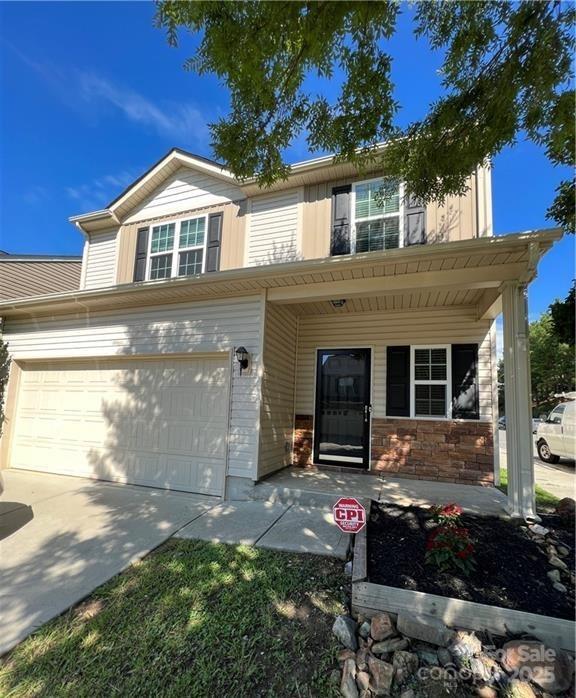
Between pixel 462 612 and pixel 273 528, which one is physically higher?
pixel 462 612

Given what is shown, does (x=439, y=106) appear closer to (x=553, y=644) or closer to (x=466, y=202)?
(x=466, y=202)

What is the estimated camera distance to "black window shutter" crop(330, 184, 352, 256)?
20.2 feet

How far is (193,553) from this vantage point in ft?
10.8

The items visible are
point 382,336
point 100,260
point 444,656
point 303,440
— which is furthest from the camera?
point 100,260

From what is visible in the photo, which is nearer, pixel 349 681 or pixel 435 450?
pixel 349 681

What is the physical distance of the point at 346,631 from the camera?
2.21m

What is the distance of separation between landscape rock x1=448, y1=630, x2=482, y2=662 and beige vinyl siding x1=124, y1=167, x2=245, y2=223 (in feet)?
23.2

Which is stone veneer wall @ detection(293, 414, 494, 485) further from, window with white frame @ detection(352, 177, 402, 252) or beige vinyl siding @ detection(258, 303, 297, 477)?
window with white frame @ detection(352, 177, 402, 252)

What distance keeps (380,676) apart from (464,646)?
21.8 inches

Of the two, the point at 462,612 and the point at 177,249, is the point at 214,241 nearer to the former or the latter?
the point at 177,249

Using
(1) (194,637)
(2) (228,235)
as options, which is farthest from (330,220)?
(1) (194,637)

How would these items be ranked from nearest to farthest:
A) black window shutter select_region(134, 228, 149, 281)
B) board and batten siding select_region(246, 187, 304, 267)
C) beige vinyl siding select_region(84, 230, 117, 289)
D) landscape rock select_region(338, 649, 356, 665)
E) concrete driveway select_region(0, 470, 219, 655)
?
landscape rock select_region(338, 649, 356, 665) < concrete driveway select_region(0, 470, 219, 655) < board and batten siding select_region(246, 187, 304, 267) < black window shutter select_region(134, 228, 149, 281) < beige vinyl siding select_region(84, 230, 117, 289)

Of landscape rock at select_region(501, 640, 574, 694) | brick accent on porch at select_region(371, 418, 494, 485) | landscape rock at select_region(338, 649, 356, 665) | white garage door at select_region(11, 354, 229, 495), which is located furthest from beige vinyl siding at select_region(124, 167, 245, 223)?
landscape rock at select_region(501, 640, 574, 694)

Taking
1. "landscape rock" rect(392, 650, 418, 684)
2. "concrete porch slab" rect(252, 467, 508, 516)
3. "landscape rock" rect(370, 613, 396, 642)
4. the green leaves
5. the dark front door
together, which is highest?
the green leaves
